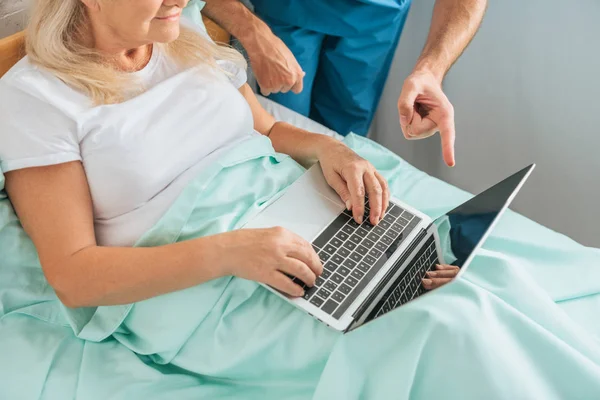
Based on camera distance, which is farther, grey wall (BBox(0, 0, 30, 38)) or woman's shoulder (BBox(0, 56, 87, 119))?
grey wall (BBox(0, 0, 30, 38))

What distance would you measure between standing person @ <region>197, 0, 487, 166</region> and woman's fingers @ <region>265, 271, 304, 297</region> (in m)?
0.38

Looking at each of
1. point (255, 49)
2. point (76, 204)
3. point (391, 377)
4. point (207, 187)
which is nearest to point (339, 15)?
point (255, 49)

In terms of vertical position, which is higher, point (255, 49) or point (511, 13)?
point (511, 13)

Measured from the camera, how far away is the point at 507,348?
0.86 m

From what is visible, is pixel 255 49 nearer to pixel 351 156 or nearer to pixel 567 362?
pixel 351 156

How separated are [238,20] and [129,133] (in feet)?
1.71

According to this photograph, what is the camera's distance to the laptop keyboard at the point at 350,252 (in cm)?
96

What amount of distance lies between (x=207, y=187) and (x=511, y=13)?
3.46ft

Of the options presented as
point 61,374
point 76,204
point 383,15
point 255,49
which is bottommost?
point 61,374

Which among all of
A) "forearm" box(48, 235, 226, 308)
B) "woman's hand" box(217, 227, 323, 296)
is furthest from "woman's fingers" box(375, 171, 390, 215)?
"forearm" box(48, 235, 226, 308)

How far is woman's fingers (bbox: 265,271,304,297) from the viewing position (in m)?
0.92

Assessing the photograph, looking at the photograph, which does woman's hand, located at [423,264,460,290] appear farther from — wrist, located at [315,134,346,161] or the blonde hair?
the blonde hair

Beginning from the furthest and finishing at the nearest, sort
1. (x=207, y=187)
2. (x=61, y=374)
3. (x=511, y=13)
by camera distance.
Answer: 1. (x=511, y=13)
2. (x=207, y=187)
3. (x=61, y=374)

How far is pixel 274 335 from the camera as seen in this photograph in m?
0.94
